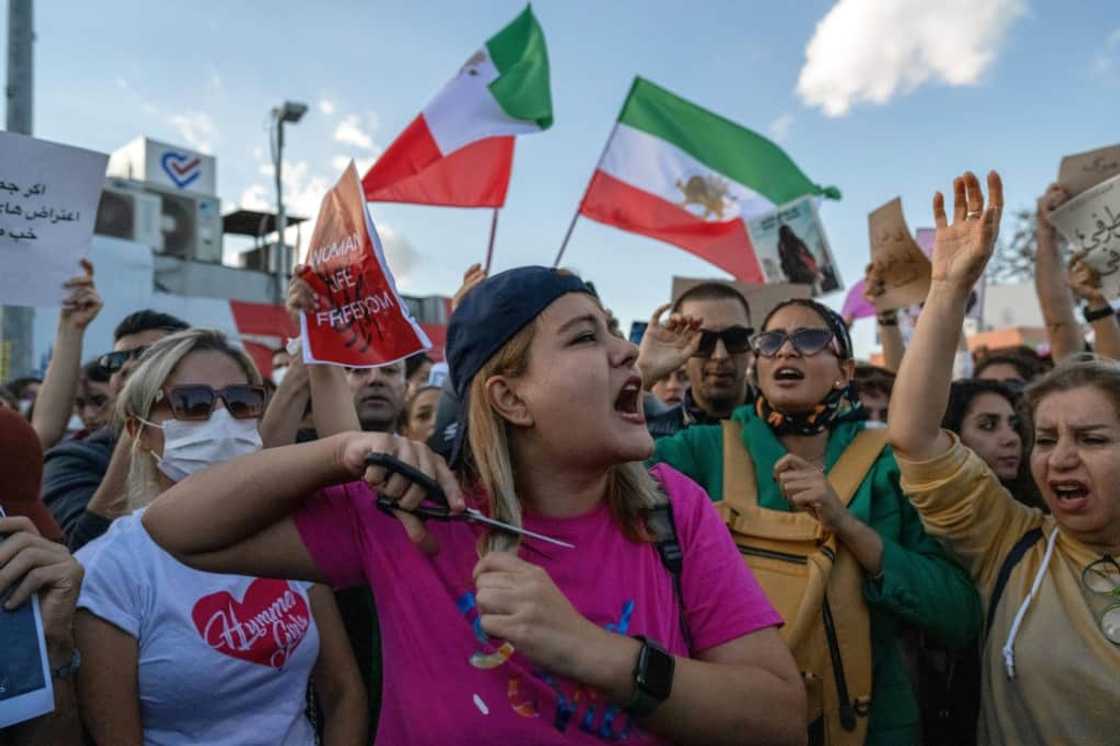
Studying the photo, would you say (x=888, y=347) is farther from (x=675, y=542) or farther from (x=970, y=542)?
(x=675, y=542)

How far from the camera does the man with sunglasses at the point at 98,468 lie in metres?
2.71

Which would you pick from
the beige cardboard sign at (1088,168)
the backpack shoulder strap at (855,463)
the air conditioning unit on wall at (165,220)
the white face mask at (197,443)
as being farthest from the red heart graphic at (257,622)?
Result: the air conditioning unit on wall at (165,220)

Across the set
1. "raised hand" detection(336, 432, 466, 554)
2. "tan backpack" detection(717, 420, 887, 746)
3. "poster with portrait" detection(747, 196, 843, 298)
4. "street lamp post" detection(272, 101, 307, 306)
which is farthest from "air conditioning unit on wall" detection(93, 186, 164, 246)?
"raised hand" detection(336, 432, 466, 554)

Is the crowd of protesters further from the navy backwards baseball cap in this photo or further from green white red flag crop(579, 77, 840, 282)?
green white red flag crop(579, 77, 840, 282)

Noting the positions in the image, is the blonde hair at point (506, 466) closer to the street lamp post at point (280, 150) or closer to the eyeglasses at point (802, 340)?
the eyeglasses at point (802, 340)

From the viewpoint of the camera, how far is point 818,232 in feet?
20.6

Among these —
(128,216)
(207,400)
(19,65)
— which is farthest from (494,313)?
(128,216)

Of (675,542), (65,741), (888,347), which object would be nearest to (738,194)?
(888,347)

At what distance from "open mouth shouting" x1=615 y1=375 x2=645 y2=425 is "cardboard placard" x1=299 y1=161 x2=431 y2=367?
117 centimetres

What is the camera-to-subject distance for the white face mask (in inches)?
102

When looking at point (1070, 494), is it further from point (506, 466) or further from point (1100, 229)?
point (1100, 229)

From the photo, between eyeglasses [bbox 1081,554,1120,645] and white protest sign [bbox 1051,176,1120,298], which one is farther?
white protest sign [bbox 1051,176,1120,298]

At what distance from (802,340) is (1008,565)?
96 cm

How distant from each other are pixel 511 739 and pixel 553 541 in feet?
1.22
